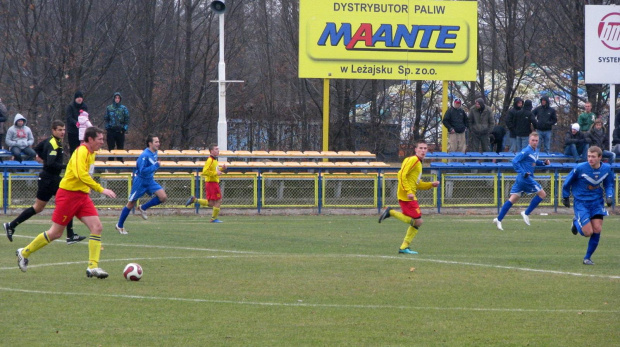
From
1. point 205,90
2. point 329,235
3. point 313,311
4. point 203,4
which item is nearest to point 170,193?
point 329,235

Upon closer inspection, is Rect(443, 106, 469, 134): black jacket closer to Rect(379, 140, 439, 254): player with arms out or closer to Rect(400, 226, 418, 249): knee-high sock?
Rect(379, 140, 439, 254): player with arms out

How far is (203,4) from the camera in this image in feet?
134

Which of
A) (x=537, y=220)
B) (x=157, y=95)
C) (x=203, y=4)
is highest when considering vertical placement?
(x=203, y=4)

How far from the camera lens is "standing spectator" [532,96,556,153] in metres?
27.0

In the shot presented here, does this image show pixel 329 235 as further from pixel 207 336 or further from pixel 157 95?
pixel 157 95

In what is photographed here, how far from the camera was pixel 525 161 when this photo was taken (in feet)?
64.6

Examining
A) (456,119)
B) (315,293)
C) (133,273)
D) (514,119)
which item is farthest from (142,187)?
(514,119)

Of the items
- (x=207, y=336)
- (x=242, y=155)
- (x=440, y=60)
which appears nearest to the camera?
(x=207, y=336)

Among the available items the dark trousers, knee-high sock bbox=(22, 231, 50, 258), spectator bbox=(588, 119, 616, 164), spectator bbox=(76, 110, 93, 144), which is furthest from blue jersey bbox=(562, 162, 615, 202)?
the dark trousers

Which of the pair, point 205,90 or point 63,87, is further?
point 205,90

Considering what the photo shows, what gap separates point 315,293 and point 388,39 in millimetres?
19682

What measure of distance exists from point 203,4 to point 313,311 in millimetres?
33282

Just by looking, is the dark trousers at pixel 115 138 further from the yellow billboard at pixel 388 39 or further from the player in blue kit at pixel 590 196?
the player in blue kit at pixel 590 196

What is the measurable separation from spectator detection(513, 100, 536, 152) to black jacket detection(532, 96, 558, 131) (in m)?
0.19
